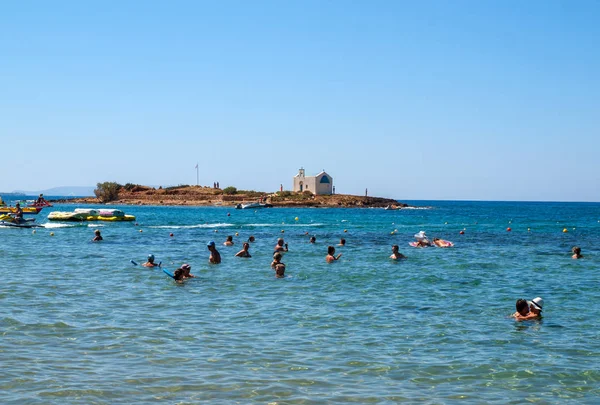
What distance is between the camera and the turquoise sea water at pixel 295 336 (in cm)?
1004

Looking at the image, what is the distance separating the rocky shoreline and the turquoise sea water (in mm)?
115151

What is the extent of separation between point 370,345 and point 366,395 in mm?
3113

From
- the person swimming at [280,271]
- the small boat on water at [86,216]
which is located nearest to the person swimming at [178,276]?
the person swimming at [280,271]

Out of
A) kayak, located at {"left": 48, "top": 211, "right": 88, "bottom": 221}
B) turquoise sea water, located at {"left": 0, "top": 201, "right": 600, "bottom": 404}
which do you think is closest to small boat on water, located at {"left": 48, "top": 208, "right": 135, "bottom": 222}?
kayak, located at {"left": 48, "top": 211, "right": 88, "bottom": 221}

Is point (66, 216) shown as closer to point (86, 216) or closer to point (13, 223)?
point (86, 216)

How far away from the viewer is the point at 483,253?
35.7 metres

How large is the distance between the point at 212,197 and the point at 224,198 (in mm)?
A: 4834

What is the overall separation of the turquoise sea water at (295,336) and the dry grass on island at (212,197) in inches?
4539

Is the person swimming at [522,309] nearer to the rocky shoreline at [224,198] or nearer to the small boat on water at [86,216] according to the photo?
the small boat on water at [86,216]

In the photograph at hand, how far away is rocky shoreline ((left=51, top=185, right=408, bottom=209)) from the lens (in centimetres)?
14212

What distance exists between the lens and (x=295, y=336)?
1354 cm

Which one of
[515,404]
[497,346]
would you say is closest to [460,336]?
[497,346]

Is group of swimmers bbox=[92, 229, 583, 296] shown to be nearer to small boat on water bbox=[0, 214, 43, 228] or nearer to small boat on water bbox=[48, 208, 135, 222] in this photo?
small boat on water bbox=[0, 214, 43, 228]

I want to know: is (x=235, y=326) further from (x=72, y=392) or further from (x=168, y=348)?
(x=72, y=392)
